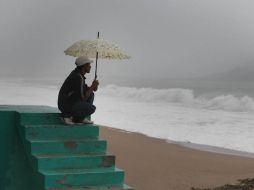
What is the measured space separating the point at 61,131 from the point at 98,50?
140 cm

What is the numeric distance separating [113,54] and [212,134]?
10008 mm

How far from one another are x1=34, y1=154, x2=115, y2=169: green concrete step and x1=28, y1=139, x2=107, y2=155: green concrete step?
9 centimetres

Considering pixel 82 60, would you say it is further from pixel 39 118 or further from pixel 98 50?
pixel 39 118

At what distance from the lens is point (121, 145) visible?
1351cm

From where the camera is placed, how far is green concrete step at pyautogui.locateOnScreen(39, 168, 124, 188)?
592 cm

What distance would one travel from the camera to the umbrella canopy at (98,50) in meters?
7.35

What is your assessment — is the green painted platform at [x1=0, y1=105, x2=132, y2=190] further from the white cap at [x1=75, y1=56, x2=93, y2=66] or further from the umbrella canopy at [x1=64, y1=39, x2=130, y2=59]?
the umbrella canopy at [x1=64, y1=39, x2=130, y2=59]

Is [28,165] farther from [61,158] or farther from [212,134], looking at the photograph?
[212,134]

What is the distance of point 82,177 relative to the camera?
6.12 metres

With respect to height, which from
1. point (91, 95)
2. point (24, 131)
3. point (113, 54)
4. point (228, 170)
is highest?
point (113, 54)

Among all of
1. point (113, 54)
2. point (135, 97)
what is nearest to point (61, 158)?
point (113, 54)

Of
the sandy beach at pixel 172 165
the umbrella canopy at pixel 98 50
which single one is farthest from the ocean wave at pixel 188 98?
the umbrella canopy at pixel 98 50

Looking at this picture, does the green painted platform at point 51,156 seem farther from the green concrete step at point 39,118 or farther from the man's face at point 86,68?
the man's face at point 86,68

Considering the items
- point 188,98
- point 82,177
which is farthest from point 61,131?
point 188,98
